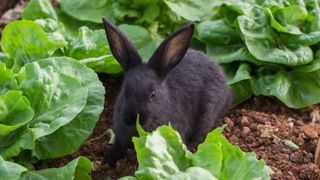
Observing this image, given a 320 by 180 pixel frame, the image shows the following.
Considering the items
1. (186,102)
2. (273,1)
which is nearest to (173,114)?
(186,102)

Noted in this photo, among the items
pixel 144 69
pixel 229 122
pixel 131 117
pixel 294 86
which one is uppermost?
pixel 144 69

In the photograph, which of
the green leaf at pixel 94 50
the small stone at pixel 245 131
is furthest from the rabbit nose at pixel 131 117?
the small stone at pixel 245 131

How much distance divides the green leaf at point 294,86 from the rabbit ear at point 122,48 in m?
1.41

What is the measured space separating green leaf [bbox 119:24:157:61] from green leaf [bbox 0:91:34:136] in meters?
1.81

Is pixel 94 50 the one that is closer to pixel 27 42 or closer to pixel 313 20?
pixel 27 42

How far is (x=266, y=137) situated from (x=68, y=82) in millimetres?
1535

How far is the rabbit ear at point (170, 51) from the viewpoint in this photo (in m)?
4.23

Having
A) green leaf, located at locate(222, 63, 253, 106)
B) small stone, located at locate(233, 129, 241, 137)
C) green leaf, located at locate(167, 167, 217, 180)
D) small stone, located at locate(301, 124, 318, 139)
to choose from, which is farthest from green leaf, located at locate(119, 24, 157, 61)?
green leaf, located at locate(167, 167, 217, 180)

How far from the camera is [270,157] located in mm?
4625

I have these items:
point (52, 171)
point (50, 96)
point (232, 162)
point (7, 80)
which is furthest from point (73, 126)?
point (232, 162)

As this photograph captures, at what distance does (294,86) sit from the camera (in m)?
5.48

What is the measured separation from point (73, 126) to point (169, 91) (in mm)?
714

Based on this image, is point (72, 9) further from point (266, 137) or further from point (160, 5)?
point (266, 137)

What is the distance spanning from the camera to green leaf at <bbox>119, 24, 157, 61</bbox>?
18.5 ft
